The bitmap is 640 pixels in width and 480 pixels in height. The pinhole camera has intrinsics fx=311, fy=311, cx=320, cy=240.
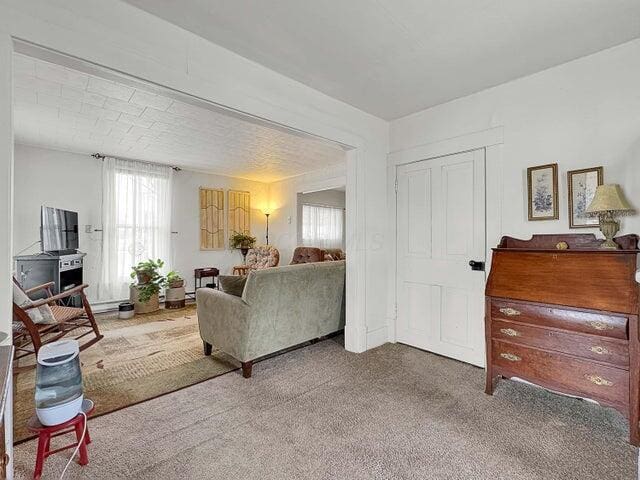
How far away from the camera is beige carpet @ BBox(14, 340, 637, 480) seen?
1529 millimetres

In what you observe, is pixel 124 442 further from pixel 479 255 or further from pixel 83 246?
pixel 83 246

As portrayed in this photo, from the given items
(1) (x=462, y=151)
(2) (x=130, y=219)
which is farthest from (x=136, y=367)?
(1) (x=462, y=151)

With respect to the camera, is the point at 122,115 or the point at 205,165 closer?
the point at 122,115

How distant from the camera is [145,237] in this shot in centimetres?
519

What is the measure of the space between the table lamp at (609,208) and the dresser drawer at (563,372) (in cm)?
74

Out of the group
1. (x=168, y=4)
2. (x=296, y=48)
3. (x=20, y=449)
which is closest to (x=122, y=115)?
(x=168, y=4)

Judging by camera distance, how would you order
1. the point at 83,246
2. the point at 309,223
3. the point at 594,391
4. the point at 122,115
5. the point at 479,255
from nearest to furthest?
the point at 594,391 → the point at 479,255 → the point at 122,115 → the point at 83,246 → the point at 309,223

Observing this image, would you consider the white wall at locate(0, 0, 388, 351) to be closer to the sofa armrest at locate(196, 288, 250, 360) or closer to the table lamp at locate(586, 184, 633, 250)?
the sofa armrest at locate(196, 288, 250, 360)

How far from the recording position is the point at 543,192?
2.39m

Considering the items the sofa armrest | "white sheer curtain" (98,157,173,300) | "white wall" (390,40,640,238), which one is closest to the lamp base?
"white wall" (390,40,640,238)

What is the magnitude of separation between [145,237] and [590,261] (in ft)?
18.5

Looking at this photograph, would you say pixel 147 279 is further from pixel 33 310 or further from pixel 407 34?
pixel 407 34

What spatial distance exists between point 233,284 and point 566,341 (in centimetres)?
246

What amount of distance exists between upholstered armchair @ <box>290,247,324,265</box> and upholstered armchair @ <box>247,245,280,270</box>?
406 millimetres
